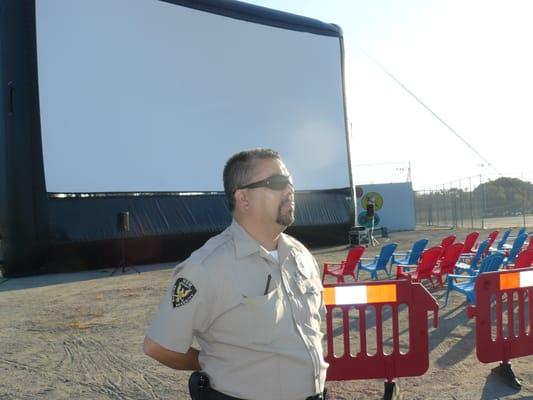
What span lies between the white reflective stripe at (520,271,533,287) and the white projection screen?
9.95 meters

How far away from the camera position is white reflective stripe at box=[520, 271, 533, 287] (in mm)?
3830

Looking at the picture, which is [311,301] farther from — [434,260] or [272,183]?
[434,260]

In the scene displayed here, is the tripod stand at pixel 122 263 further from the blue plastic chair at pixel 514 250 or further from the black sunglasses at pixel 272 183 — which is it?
the black sunglasses at pixel 272 183

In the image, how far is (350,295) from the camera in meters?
3.44

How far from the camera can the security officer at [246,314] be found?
1.62m

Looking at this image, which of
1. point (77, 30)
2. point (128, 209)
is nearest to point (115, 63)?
point (77, 30)

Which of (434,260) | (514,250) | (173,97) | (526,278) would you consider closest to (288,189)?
(526,278)

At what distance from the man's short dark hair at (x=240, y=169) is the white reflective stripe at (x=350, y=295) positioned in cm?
182

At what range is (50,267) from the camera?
1160 centimetres

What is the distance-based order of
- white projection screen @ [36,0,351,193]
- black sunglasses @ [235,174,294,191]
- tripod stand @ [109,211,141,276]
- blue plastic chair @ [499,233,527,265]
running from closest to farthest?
black sunglasses @ [235,174,294,191]
blue plastic chair @ [499,233,527,265]
tripod stand @ [109,211,141,276]
white projection screen @ [36,0,351,193]

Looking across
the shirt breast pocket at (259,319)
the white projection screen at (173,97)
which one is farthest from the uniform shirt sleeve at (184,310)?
the white projection screen at (173,97)

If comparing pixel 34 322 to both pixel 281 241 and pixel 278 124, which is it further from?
pixel 278 124

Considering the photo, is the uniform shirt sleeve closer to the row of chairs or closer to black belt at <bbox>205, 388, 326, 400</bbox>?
black belt at <bbox>205, 388, 326, 400</bbox>

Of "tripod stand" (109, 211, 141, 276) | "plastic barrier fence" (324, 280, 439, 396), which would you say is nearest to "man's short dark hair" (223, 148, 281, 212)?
"plastic barrier fence" (324, 280, 439, 396)
